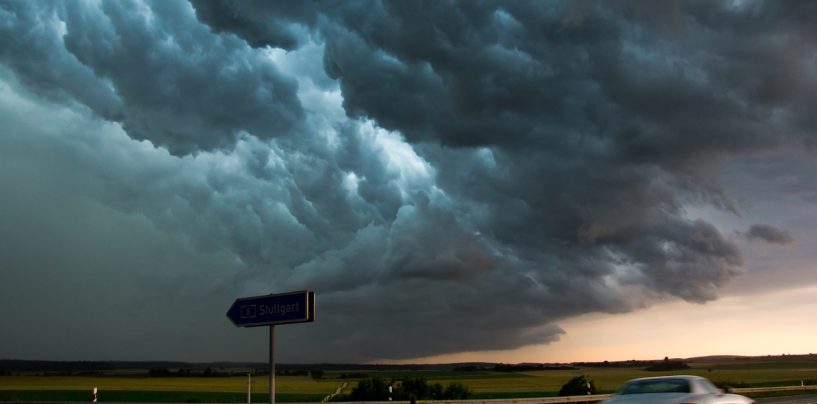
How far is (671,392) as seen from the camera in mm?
13055

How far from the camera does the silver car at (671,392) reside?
41.8 feet

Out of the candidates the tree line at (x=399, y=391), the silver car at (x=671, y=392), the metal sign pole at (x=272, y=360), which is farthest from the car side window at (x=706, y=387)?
the tree line at (x=399, y=391)

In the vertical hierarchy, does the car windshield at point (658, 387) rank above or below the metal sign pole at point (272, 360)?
below

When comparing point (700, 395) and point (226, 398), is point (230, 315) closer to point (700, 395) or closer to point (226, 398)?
point (700, 395)

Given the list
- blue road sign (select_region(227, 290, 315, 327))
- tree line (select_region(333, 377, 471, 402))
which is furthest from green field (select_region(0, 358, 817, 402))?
blue road sign (select_region(227, 290, 315, 327))

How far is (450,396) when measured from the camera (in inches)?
1703

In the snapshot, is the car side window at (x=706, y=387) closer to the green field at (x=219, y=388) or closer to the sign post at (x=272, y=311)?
the sign post at (x=272, y=311)

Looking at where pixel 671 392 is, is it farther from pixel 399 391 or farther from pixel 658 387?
pixel 399 391

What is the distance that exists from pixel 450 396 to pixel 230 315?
30618 mm

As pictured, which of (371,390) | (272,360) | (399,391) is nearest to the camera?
(272,360)

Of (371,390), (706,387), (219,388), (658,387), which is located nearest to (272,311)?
(658,387)

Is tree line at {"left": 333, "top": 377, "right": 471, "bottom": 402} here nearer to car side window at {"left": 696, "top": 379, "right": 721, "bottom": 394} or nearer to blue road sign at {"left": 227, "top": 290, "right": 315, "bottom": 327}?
blue road sign at {"left": 227, "top": 290, "right": 315, "bottom": 327}

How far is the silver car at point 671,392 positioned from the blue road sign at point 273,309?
20.2 feet

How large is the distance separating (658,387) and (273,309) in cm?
768
